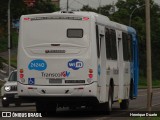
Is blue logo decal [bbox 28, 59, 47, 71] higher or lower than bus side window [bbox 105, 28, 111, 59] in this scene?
lower

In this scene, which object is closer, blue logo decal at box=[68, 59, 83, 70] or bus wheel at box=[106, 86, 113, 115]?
blue logo decal at box=[68, 59, 83, 70]

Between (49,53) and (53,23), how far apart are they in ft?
3.26

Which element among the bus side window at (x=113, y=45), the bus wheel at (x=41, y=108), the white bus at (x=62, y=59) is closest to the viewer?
the white bus at (x=62, y=59)

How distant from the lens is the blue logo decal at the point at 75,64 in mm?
22641

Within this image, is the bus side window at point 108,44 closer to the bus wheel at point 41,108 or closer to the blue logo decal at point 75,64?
the blue logo decal at point 75,64

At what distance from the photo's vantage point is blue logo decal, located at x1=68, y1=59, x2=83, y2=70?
22.6 m

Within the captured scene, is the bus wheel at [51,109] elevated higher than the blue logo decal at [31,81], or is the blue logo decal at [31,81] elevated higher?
the blue logo decal at [31,81]

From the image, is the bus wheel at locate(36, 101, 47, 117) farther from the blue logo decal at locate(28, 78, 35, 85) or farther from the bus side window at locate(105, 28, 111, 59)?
the bus side window at locate(105, 28, 111, 59)

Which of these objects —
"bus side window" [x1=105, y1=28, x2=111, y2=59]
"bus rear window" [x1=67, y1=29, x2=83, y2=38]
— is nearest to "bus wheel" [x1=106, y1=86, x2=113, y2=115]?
"bus side window" [x1=105, y1=28, x2=111, y2=59]

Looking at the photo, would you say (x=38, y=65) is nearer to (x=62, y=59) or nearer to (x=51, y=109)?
(x=62, y=59)

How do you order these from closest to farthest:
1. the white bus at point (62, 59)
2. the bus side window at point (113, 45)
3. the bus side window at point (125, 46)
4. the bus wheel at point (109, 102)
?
1. the white bus at point (62, 59)
2. the bus wheel at point (109, 102)
3. the bus side window at point (113, 45)
4. the bus side window at point (125, 46)

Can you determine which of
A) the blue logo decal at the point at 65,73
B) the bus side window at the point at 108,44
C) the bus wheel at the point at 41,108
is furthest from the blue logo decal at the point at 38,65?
the bus side window at the point at 108,44

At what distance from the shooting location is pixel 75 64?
74.4 feet

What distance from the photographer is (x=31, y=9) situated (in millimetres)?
79000
